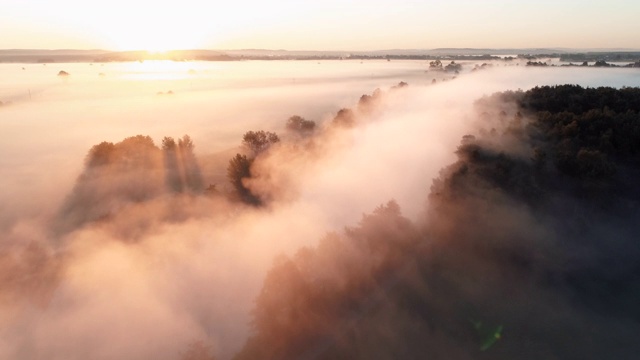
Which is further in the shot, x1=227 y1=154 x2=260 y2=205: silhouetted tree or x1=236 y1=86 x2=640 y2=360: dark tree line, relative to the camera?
x1=227 y1=154 x2=260 y2=205: silhouetted tree

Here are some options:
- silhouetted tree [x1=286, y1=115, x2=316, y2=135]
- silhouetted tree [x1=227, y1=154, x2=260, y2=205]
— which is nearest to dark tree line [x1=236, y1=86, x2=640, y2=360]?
silhouetted tree [x1=227, y1=154, x2=260, y2=205]

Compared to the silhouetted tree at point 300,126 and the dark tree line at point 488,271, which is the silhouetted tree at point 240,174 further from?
the silhouetted tree at point 300,126

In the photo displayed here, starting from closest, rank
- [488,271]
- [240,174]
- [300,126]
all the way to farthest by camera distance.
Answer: [488,271], [240,174], [300,126]

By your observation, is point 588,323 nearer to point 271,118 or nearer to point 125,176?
point 125,176

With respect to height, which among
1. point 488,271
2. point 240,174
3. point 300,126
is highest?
point 240,174

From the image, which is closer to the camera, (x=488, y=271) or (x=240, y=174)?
(x=488, y=271)

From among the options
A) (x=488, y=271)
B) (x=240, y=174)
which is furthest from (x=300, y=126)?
(x=488, y=271)

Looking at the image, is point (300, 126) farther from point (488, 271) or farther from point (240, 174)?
point (488, 271)

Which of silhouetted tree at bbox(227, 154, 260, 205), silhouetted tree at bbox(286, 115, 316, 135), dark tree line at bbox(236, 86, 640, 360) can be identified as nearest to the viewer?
dark tree line at bbox(236, 86, 640, 360)

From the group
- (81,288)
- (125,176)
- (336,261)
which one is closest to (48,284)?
(81,288)

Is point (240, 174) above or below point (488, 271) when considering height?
above

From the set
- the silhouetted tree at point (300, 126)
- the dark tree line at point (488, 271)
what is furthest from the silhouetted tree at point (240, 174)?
the silhouetted tree at point (300, 126)

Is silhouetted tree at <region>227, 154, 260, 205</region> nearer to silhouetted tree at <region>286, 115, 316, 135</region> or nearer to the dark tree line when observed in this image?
the dark tree line
